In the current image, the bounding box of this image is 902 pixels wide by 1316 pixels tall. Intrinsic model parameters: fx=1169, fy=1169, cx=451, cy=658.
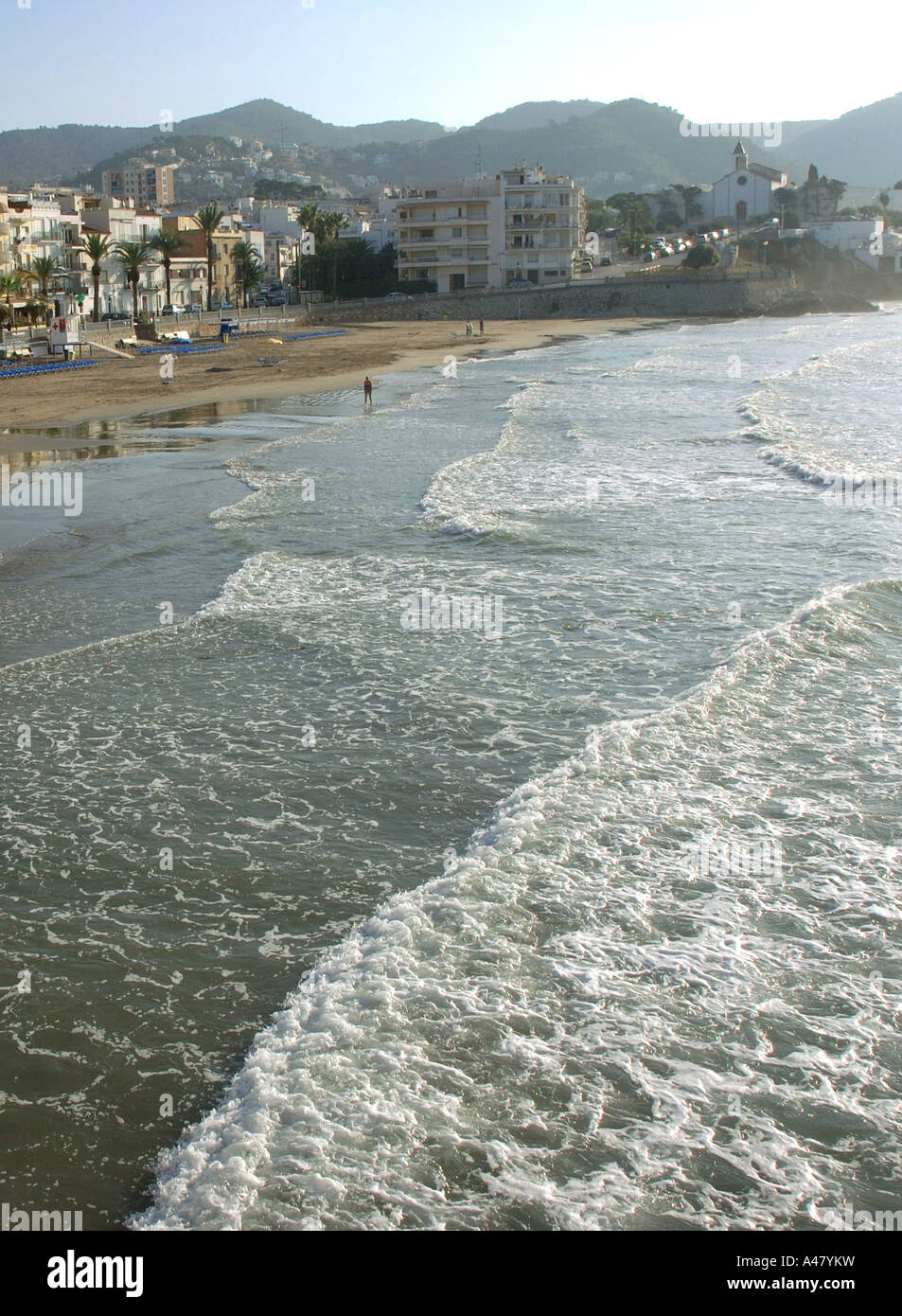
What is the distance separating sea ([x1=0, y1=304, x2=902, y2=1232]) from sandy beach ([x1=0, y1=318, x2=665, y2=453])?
20971 mm

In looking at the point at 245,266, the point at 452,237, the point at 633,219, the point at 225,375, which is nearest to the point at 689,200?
the point at 633,219

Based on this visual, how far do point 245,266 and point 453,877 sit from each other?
94.4 meters

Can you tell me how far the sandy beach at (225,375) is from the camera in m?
41.0

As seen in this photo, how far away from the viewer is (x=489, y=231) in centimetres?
10219

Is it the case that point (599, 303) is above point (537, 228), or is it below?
below

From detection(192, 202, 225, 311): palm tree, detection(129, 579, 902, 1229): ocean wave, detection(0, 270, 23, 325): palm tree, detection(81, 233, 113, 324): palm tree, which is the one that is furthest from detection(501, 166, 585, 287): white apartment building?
detection(129, 579, 902, 1229): ocean wave

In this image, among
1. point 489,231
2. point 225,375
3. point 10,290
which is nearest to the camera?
point 225,375

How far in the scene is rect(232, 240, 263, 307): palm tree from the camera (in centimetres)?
9431

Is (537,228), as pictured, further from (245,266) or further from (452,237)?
(245,266)

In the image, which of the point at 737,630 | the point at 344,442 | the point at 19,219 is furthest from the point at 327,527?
the point at 19,219

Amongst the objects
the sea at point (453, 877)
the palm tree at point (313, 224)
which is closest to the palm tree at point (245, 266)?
the palm tree at point (313, 224)

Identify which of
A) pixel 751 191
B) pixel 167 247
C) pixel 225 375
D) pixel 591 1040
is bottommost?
pixel 591 1040

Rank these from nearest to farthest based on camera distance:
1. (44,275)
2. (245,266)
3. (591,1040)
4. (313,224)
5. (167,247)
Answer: (591,1040)
(44,275)
(167,247)
(245,266)
(313,224)
